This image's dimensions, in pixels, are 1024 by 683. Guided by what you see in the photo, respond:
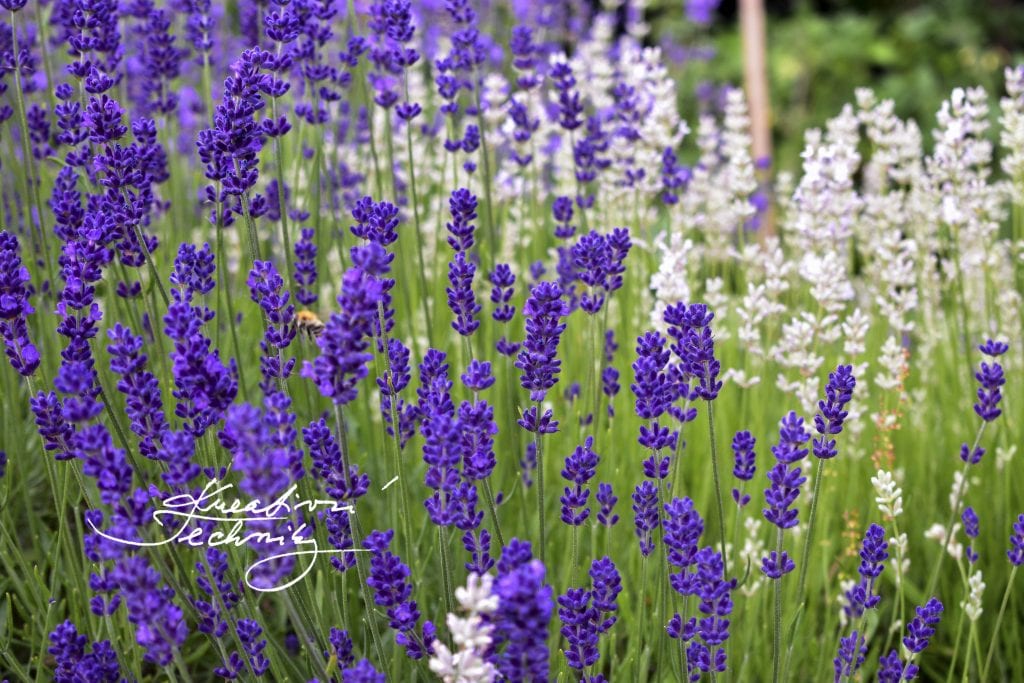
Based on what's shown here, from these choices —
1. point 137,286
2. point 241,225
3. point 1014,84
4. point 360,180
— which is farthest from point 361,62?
point 1014,84

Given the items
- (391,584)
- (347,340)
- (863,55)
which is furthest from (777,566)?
(863,55)

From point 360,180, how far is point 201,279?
63.8 inches

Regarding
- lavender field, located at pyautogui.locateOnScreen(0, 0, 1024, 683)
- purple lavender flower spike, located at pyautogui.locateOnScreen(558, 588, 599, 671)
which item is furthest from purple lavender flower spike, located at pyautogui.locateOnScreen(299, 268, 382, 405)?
purple lavender flower spike, located at pyautogui.locateOnScreen(558, 588, 599, 671)

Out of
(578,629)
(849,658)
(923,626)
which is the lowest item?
(849,658)

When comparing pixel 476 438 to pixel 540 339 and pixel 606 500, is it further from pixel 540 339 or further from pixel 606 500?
pixel 606 500

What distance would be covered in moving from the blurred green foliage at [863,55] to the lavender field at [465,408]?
5443 mm

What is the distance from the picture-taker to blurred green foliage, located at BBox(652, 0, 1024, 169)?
937 centimetres

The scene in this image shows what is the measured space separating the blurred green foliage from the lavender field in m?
5.44

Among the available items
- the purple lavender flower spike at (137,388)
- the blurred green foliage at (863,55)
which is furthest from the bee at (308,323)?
the blurred green foliage at (863,55)

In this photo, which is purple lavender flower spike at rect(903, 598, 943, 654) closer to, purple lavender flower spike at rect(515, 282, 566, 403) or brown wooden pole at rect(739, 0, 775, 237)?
purple lavender flower spike at rect(515, 282, 566, 403)

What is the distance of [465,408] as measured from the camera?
1.73m

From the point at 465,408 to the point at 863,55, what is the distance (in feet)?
29.7

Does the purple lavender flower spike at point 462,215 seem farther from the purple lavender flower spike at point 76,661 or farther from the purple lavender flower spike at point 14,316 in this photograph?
the purple lavender flower spike at point 76,661

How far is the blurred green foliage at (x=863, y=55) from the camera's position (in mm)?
9367
